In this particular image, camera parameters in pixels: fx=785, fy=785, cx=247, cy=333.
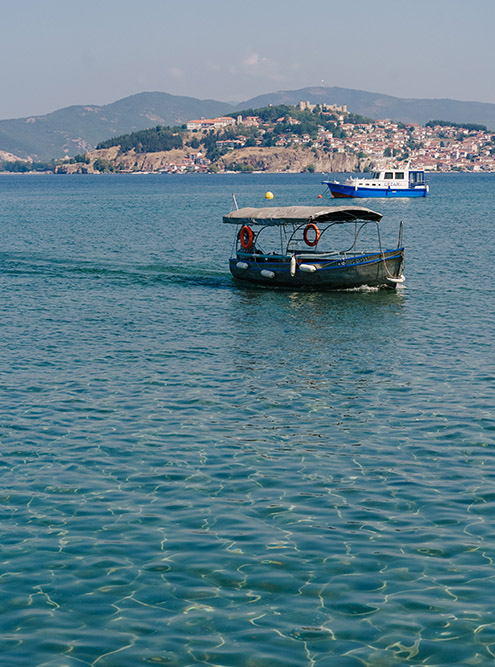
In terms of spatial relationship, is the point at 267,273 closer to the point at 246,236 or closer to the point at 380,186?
the point at 246,236

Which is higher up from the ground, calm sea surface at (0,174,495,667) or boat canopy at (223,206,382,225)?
boat canopy at (223,206,382,225)

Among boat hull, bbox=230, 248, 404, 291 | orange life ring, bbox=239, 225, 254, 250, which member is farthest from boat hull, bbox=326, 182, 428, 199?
boat hull, bbox=230, 248, 404, 291

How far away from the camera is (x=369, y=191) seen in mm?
114500

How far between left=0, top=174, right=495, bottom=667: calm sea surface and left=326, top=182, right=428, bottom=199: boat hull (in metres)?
82.0

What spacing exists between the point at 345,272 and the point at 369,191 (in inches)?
3201

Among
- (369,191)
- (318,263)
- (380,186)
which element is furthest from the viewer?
(380,186)

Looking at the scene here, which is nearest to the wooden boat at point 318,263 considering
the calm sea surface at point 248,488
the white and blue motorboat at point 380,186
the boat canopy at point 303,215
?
the boat canopy at point 303,215

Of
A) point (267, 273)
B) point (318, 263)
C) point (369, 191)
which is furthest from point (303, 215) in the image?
point (369, 191)

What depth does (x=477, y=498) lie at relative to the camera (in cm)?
1409

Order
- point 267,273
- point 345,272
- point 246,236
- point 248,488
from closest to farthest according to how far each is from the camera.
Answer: point 248,488, point 345,272, point 267,273, point 246,236

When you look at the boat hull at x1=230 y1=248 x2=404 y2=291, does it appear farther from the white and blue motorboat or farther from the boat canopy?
the white and blue motorboat

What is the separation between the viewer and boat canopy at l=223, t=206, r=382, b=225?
35906 mm

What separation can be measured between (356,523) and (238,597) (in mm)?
3014

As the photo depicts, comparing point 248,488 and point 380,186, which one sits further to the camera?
point 380,186
